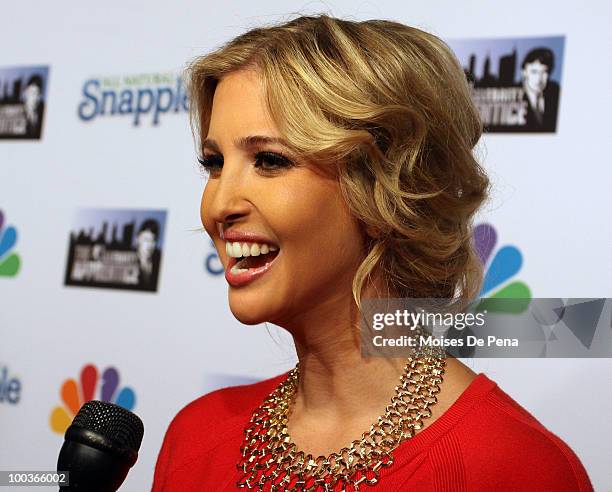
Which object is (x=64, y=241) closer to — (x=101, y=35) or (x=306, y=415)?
(x=101, y=35)

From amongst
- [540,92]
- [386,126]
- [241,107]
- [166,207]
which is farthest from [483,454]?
[166,207]

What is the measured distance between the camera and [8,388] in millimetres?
2229

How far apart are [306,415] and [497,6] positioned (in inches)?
32.6

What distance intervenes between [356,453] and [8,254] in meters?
1.34

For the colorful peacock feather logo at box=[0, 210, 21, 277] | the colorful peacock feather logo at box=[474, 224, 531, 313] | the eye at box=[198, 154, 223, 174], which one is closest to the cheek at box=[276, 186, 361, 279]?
the eye at box=[198, 154, 223, 174]

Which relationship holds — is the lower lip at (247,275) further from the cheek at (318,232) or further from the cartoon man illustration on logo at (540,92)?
the cartoon man illustration on logo at (540,92)

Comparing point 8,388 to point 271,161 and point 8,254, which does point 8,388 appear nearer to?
point 8,254

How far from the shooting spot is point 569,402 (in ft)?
5.12

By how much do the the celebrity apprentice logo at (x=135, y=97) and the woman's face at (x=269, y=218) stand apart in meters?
0.88

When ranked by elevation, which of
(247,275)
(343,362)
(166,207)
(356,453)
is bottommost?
(356,453)

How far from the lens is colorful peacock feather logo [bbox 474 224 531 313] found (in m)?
1.63

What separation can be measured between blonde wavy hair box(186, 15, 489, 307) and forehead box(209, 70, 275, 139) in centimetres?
2

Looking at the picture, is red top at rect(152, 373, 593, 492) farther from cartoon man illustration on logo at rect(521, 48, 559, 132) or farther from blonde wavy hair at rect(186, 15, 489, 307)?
cartoon man illustration on logo at rect(521, 48, 559, 132)

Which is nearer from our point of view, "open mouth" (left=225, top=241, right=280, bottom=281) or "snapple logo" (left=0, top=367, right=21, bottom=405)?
"open mouth" (left=225, top=241, right=280, bottom=281)
